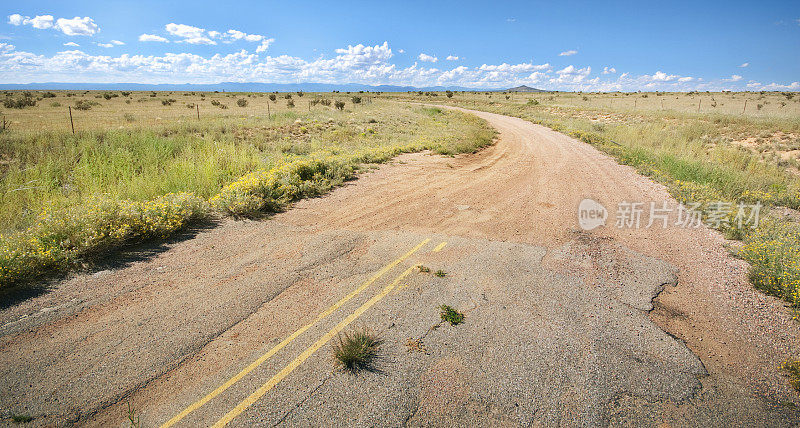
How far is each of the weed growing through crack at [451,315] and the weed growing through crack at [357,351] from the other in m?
0.81

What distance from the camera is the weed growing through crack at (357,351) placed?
3236 millimetres

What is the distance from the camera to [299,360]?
330 centimetres

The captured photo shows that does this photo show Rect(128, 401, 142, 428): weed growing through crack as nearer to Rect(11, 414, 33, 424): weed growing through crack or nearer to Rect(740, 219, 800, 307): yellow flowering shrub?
Rect(11, 414, 33, 424): weed growing through crack

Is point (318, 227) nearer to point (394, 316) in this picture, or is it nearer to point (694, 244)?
point (394, 316)

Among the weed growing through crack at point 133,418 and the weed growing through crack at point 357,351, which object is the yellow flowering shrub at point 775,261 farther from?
the weed growing through crack at point 133,418

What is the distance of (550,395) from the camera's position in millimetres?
2988

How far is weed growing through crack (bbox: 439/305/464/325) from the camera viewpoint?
3.91 m

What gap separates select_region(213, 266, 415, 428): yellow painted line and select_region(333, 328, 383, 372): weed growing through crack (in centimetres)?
16

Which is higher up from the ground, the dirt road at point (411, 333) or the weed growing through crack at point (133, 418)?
the dirt road at point (411, 333)

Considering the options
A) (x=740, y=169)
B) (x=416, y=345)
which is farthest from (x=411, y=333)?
(x=740, y=169)

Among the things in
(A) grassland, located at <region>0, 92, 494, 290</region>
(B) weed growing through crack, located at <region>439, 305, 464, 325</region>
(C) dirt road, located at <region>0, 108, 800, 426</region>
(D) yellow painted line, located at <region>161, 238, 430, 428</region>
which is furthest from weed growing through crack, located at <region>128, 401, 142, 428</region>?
(A) grassland, located at <region>0, 92, 494, 290</region>

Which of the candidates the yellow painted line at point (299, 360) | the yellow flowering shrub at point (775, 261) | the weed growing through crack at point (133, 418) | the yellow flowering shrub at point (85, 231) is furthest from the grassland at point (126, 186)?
the yellow flowering shrub at point (775, 261)

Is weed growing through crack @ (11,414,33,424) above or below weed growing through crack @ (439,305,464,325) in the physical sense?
below

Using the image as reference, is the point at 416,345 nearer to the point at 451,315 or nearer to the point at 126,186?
the point at 451,315
